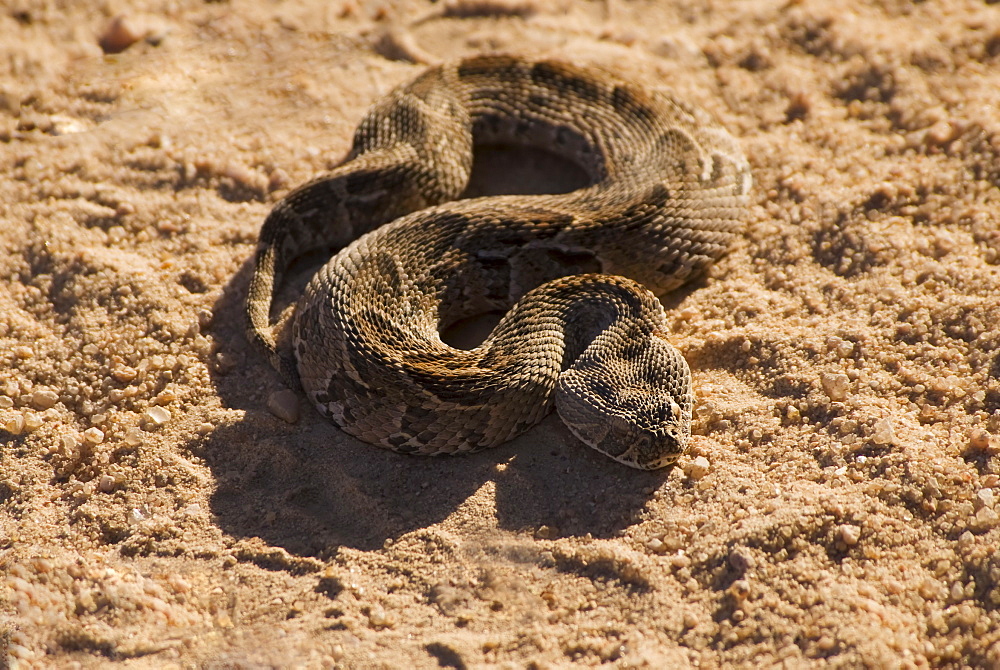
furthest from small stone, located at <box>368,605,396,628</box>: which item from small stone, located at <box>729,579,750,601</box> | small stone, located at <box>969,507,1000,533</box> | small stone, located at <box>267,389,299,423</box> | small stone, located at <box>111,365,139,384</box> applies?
small stone, located at <box>969,507,1000,533</box>

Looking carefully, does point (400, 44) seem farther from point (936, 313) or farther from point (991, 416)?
point (991, 416)

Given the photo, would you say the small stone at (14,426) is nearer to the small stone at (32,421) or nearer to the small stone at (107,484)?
the small stone at (32,421)

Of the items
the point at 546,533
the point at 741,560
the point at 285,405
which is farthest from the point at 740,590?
the point at 285,405

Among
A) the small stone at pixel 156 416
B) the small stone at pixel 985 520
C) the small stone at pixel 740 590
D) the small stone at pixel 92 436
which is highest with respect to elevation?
the small stone at pixel 985 520

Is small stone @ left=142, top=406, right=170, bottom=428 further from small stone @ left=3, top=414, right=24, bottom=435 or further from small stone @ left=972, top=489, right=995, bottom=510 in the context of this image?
small stone @ left=972, top=489, right=995, bottom=510

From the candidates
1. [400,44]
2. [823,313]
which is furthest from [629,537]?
[400,44]

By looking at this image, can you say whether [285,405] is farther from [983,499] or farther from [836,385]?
[983,499]

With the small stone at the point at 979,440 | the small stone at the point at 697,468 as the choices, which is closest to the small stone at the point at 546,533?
the small stone at the point at 697,468
